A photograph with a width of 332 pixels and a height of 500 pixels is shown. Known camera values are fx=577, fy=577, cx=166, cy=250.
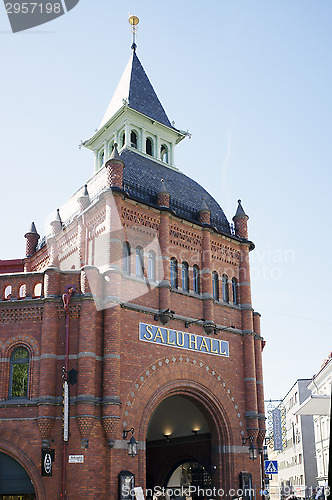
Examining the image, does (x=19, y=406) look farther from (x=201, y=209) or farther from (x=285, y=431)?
(x=285, y=431)

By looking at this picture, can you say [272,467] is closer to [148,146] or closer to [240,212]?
[240,212]

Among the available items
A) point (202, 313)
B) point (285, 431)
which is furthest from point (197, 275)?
point (285, 431)

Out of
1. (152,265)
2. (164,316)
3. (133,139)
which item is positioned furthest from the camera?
(133,139)

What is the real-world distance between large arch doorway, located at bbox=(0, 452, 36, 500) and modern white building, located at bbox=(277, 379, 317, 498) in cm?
4524

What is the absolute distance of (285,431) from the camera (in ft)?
281

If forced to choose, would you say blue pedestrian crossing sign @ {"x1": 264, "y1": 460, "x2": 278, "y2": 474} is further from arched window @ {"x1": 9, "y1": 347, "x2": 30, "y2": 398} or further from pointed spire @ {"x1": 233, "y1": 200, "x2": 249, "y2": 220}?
pointed spire @ {"x1": 233, "y1": 200, "x2": 249, "y2": 220}

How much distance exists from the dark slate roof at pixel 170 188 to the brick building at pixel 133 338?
0.11m

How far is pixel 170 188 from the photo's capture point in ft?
105

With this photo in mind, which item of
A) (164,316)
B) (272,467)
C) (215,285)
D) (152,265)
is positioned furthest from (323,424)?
(272,467)

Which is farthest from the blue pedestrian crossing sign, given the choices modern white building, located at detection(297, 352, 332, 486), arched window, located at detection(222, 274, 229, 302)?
modern white building, located at detection(297, 352, 332, 486)

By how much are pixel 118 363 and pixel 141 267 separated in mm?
5199

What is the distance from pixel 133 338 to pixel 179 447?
9530 mm

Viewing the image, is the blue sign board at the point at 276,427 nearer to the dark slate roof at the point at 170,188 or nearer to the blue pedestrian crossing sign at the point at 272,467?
the dark slate roof at the point at 170,188

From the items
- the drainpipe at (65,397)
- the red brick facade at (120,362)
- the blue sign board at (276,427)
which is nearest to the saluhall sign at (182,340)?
the red brick facade at (120,362)
